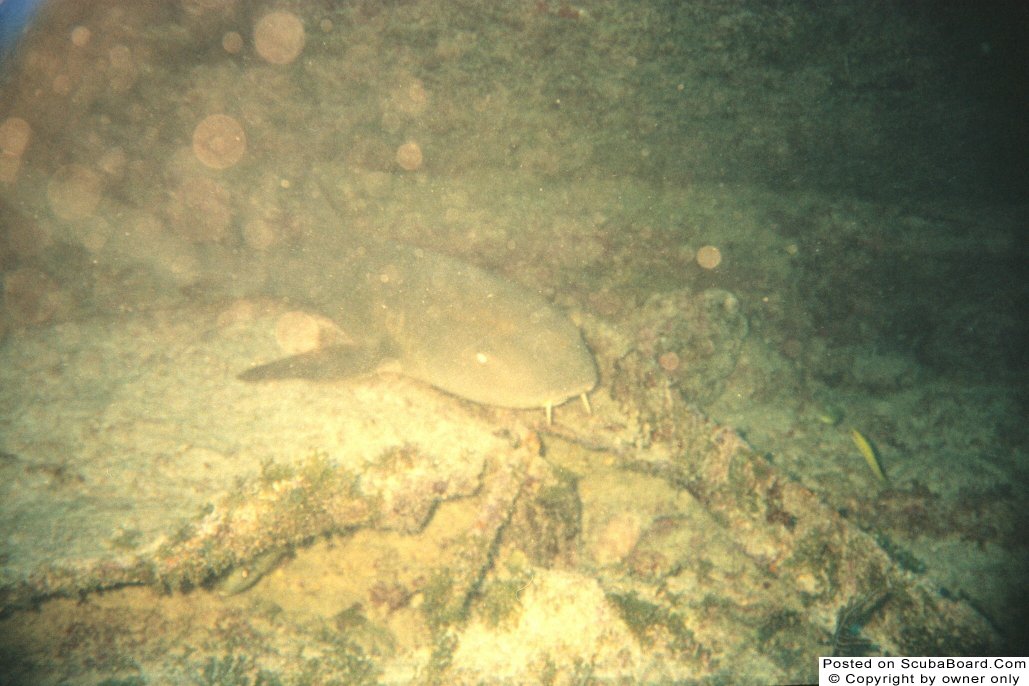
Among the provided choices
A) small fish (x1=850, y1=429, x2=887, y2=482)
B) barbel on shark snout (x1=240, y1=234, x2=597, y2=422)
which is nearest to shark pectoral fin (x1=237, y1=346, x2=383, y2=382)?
barbel on shark snout (x1=240, y1=234, x2=597, y2=422)

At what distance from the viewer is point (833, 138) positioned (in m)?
5.95

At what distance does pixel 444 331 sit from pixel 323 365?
109cm

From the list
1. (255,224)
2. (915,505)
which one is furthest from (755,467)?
(255,224)

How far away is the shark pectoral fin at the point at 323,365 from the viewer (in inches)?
144

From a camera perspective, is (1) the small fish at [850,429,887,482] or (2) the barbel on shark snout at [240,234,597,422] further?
(1) the small fish at [850,429,887,482]

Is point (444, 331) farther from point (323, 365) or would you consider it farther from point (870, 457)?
point (870, 457)

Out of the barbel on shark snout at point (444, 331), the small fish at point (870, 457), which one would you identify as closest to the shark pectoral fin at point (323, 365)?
the barbel on shark snout at point (444, 331)

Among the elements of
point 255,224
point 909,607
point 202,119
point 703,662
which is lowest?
point 703,662

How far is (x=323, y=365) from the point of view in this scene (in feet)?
12.4

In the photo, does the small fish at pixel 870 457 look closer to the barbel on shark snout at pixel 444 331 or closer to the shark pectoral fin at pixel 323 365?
the barbel on shark snout at pixel 444 331

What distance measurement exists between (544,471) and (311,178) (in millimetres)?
4653

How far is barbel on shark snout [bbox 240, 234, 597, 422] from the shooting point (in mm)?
3500

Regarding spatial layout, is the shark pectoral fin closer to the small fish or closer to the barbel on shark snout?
the barbel on shark snout

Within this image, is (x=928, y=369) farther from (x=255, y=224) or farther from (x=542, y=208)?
(x=255, y=224)
